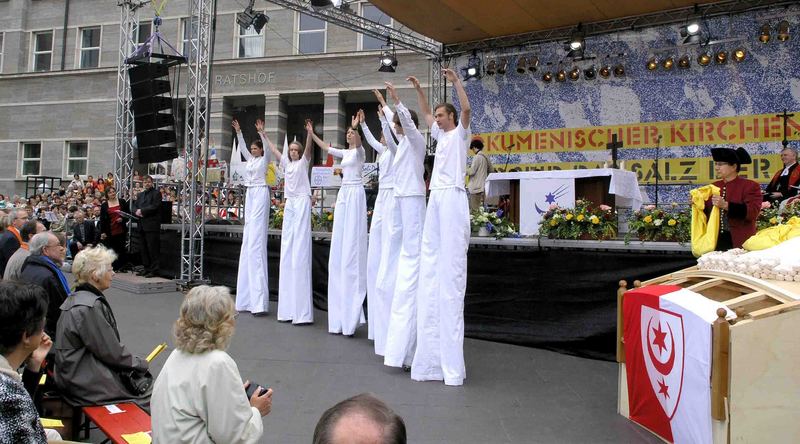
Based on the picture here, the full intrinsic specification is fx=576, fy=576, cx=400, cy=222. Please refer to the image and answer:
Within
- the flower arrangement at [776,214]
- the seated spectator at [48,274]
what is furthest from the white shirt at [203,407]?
the flower arrangement at [776,214]

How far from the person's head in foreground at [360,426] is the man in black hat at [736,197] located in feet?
15.1

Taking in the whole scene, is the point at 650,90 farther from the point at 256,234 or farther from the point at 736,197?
the point at 256,234

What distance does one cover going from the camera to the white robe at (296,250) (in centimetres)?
804

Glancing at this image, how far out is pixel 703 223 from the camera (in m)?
5.14

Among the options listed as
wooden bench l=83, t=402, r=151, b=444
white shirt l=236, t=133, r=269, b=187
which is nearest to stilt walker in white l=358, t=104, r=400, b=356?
white shirt l=236, t=133, r=269, b=187

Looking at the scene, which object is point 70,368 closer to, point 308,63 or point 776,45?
point 776,45

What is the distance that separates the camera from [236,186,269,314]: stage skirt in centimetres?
863

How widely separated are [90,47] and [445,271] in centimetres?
2725

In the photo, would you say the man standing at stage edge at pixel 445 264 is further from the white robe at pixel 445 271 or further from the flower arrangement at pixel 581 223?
the flower arrangement at pixel 581 223

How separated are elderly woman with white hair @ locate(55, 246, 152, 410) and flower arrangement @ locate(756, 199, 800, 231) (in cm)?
609

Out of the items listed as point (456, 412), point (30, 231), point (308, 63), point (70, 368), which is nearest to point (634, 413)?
point (456, 412)

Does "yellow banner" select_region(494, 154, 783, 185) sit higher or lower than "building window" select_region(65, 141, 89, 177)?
lower

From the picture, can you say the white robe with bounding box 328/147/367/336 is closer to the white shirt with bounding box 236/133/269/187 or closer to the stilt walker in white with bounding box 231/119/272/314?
the stilt walker in white with bounding box 231/119/272/314

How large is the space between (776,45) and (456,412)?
445 inches
